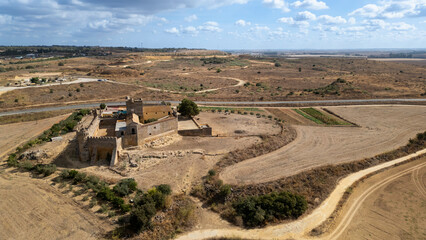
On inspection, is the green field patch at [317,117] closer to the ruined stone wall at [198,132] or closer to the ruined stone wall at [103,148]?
the ruined stone wall at [198,132]

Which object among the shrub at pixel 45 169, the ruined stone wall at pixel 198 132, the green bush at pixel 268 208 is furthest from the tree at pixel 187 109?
the green bush at pixel 268 208

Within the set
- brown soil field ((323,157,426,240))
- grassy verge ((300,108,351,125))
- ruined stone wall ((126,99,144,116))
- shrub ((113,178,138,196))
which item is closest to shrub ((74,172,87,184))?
shrub ((113,178,138,196))

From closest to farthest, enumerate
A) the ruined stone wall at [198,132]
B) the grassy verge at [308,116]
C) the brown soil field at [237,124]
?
the ruined stone wall at [198,132] → the brown soil field at [237,124] → the grassy verge at [308,116]

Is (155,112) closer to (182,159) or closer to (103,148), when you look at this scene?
(103,148)

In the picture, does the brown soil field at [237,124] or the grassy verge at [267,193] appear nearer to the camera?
the grassy verge at [267,193]

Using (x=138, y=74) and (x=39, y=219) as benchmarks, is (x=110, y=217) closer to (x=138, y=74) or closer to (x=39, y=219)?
(x=39, y=219)

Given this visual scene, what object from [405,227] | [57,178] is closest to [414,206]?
[405,227]

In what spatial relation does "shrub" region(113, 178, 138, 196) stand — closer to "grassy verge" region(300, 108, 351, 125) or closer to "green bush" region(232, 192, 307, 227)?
"green bush" region(232, 192, 307, 227)
